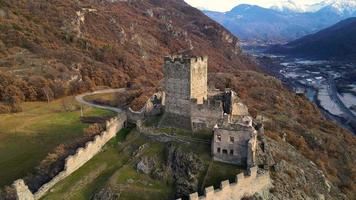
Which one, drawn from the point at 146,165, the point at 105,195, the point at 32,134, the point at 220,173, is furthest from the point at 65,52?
the point at 220,173

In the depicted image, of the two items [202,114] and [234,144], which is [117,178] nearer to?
[202,114]

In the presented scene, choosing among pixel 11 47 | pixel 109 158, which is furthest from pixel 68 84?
pixel 109 158

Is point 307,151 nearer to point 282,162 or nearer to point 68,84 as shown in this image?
point 282,162

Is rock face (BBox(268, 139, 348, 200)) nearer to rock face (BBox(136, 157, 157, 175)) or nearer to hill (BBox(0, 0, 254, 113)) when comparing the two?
rock face (BBox(136, 157, 157, 175))

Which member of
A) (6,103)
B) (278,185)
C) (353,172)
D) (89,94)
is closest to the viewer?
(278,185)

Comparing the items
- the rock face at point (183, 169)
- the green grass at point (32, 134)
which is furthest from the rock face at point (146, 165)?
the green grass at point (32, 134)

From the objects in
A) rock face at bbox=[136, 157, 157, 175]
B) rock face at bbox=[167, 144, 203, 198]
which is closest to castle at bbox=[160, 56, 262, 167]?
rock face at bbox=[167, 144, 203, 198]
